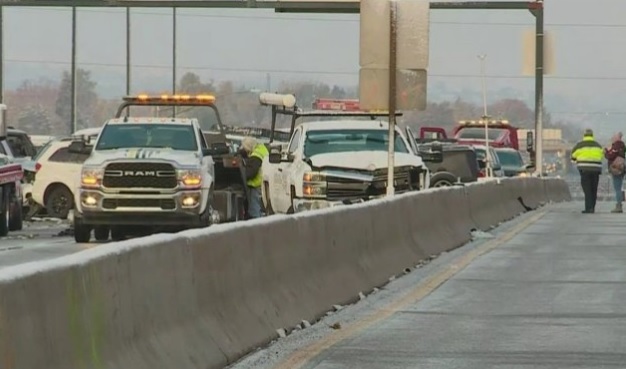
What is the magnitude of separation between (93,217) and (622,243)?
26.0 feet

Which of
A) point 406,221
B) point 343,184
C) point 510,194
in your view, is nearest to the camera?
point 406,221

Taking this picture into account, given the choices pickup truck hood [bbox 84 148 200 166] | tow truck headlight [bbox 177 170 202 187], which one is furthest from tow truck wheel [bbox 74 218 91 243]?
tow truck headlight [bbox 177 170 202 187]

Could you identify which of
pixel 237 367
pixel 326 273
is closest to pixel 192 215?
pixel 326 273

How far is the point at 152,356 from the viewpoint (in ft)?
28.6

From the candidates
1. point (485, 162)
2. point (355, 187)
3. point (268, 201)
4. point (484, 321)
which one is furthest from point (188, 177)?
point (485, 162)

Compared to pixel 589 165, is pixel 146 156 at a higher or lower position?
higher

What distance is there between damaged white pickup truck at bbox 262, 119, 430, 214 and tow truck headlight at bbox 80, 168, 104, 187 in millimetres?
3079

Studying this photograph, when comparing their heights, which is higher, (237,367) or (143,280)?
(143,280)

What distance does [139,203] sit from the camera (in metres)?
24.0

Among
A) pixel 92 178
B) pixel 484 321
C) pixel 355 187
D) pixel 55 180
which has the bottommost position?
pixel 484 321

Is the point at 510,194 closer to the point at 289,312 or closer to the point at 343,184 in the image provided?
the point at 343,184

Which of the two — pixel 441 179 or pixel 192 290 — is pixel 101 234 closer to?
pixel 441 179

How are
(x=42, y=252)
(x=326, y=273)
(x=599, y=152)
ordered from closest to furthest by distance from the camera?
(x=326, y=273)
(x=42, y=252)
(x=599, y=152)

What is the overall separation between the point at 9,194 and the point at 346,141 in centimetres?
663
